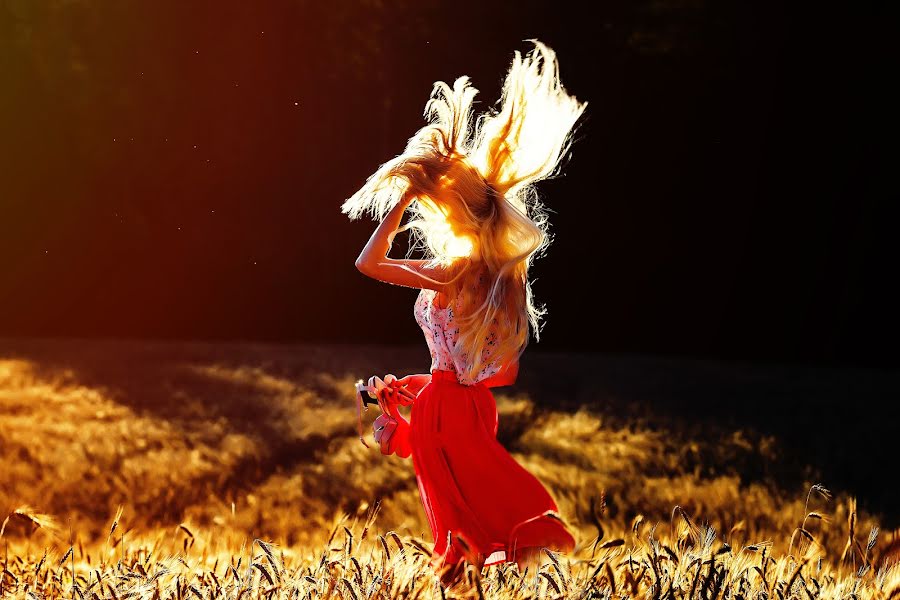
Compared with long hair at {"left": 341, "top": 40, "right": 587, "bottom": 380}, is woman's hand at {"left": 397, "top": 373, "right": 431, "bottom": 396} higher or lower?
lower

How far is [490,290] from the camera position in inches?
91.0

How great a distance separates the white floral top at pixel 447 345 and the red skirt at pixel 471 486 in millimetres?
22

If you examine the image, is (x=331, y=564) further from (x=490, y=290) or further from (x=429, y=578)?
(x=490, y=290)

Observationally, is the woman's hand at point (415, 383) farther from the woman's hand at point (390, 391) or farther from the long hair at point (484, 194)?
the long hair at point (484, 194)

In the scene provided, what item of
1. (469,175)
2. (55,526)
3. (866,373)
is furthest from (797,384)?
(55,526)

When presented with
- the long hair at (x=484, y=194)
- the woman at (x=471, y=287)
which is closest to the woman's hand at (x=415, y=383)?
the woman at (x=471, y=287)

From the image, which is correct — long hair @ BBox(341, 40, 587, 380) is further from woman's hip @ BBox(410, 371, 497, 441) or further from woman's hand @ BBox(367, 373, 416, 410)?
woman's hand @ BBox(367, 373, 416, 410)

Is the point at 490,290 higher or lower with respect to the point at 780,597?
higher

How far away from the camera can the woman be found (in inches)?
88.4

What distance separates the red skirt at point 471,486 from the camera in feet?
7.32

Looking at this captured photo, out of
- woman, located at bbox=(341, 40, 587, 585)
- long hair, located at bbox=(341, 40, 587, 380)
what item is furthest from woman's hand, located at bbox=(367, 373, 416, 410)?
long hair, located at bbox=(341, 40, 587, 380)

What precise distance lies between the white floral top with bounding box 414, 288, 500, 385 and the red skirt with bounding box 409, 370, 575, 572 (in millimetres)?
22

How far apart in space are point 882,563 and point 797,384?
280 centimetres

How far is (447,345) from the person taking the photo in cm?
232
